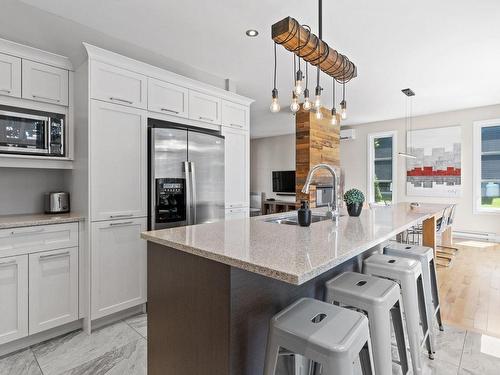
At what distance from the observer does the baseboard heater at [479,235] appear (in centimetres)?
539

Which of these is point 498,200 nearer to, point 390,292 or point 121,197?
point 390,292

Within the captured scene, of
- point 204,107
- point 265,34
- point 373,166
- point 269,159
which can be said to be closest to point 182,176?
point 204,107

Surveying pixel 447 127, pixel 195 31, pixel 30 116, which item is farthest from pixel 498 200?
pixel 30 116

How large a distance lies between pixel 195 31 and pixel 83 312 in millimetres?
2600

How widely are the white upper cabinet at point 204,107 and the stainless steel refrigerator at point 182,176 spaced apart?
0.57 feet

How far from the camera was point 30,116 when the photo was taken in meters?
2.31

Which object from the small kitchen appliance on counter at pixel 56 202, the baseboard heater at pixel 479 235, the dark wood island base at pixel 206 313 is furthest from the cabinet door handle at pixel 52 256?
the baseboard heater at pixel 479 235

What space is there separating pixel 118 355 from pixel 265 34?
289cm

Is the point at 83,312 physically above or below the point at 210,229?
below

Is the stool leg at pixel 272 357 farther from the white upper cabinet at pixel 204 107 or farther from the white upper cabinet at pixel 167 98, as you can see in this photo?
the white upper cabinet at pixel 204 107

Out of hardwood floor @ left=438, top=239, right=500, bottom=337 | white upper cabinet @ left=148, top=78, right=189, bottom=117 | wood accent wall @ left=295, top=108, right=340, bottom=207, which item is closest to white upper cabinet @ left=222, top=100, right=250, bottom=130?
white upper cabinet @ left=148, top=78, right=189, bottom=117

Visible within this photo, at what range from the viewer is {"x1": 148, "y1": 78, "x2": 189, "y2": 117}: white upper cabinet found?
106 inches

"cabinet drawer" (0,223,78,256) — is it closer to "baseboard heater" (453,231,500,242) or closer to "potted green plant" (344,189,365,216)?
"potted green plant" (344,189,365,216)

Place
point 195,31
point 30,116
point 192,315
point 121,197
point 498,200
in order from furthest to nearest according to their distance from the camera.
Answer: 1. point 498,200
2. point 195,31
3. point 121,197
4. point 30,116
5. point 192,315
